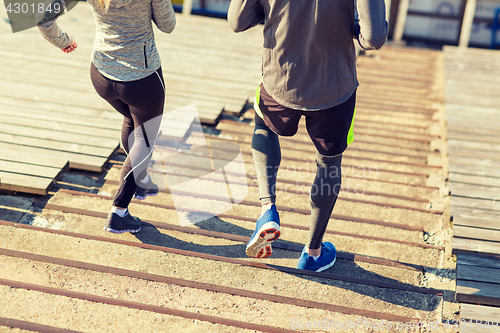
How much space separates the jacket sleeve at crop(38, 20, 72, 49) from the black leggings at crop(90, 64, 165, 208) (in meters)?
0.23

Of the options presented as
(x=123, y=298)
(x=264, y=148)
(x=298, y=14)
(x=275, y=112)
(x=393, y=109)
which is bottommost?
(x=393, y=109)

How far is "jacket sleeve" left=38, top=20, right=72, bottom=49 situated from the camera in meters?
2.06

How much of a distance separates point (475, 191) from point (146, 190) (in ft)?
7.26

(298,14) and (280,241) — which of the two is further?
(280,241)

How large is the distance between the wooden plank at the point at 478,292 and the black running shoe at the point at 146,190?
1.82m

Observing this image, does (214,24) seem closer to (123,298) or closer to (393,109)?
(393,109)

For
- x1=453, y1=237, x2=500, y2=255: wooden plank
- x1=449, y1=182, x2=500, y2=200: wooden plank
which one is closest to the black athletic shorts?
x1=453, y1=237, x2=500, y2=255: wooden plank

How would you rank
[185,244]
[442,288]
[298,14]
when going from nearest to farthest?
1. [298,14]
2. [442,288]
3. [185,244]

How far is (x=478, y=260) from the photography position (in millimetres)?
2346

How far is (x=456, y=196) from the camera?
2.93 metres

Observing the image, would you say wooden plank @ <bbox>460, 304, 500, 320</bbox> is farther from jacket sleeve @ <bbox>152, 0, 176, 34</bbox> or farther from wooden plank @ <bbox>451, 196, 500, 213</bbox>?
jacket sleeve @ <bbox>152, 0, 176, 34</bbox>

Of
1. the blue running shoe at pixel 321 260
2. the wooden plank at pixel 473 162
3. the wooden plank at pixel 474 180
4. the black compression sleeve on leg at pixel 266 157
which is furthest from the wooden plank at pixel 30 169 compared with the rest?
the wooden plank at pixel 473 162

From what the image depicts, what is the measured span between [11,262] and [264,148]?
1333 mm

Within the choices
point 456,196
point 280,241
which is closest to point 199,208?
point 280,241
